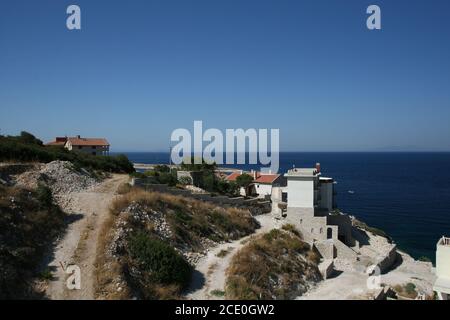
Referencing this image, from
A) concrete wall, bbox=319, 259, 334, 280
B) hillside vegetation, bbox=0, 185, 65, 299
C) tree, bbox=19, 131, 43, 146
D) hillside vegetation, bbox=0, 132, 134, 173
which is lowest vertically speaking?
concrete wall, bbox=319, 259, 334, 280

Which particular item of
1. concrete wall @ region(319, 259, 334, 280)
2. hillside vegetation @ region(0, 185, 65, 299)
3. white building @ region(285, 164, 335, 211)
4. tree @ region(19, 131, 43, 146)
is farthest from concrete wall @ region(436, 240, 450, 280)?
tree @ region(19, 131, 43, 146)

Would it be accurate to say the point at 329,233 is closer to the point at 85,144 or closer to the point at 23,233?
the point at 23,233

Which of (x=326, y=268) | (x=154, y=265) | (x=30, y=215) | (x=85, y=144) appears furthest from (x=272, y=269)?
(x=85, y=144)

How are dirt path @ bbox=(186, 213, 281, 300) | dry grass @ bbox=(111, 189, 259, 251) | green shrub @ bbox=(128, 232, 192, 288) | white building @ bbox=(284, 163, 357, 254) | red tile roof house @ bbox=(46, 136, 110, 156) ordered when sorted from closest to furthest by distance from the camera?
green shrub @ bbox=(128, 232, 192, 288), dirt path @ bbox=(186, 213, 281, 300), dry grass @ bbox=(111, 189, 259, 251), white building @ bbox=(284, 163, 357, 254), red tile roof house @ bbox=(46, 136, 110, 156)

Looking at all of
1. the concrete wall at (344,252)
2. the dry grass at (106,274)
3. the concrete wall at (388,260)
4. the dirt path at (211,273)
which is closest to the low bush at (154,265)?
the dirt path at (211,273)

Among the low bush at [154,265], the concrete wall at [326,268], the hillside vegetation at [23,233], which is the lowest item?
the concrete wall at [326,268]

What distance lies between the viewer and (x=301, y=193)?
32.4 metres

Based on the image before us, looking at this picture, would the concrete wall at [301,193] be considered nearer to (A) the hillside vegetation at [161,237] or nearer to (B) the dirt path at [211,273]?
(A) the hillside vegetation at [161,237]

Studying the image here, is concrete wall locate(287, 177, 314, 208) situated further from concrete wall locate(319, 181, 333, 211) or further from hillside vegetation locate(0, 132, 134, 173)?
hillside vegetation locate(0, 132, 134, 173)

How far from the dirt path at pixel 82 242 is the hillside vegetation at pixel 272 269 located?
7.00 metres

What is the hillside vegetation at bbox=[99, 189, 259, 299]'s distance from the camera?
18.1 metres

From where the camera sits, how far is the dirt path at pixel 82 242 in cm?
1609

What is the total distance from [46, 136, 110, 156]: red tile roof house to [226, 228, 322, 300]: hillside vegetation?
107 ft
